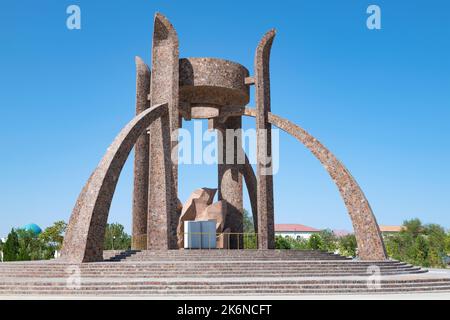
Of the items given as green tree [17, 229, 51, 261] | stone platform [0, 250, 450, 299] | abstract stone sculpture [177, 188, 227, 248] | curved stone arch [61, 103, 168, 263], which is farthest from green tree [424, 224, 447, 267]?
curved stone arch [61, 103, 168, 263]

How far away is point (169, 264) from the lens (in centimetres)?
1355

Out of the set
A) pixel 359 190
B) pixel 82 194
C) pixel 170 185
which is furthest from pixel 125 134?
pixel 359 190

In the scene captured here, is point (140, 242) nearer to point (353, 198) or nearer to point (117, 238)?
point (353, 198)

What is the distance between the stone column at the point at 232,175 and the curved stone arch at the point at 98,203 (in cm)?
654

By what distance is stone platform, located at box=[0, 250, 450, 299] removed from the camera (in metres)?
11.2

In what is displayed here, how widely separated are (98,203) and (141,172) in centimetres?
610

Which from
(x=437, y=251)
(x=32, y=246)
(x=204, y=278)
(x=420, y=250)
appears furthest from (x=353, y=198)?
(x=32, y=246)

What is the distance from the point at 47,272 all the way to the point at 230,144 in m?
11.6

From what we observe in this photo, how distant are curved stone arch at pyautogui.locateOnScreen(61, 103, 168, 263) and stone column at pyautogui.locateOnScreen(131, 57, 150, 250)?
13.5 feet

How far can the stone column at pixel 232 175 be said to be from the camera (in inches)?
886

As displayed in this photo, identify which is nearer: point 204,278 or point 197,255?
point 204,278

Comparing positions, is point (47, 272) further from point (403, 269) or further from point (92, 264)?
point (403, 269)

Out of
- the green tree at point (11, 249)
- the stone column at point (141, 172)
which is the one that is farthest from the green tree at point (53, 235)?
the stone column at point (141, 172)

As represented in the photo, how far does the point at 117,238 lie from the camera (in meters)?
45.2
